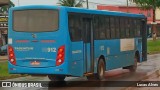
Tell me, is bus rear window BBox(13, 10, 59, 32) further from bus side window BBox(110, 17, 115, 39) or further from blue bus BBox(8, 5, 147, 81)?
bus side window BBox(110, 17, 115, 39)

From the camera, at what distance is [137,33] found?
23.8 m

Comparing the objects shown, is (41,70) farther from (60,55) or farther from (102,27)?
(102,27)

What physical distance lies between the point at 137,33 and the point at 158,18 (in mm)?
93686

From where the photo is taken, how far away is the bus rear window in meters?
15.9

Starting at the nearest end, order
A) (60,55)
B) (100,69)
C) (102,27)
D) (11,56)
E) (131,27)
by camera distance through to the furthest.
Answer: (60,55)
(11,56)
(100,69)
(102,27)
(131,27)

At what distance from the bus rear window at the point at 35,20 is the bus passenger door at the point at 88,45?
1.75m

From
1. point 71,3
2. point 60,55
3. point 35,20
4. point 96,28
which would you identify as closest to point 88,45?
point 96,28

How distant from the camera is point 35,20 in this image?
1608 centimetres

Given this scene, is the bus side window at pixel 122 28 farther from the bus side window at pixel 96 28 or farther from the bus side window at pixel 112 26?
the bus side window at pixel 96 28

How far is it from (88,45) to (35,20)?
249 cm

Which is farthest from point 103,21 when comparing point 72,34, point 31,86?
point 31,86

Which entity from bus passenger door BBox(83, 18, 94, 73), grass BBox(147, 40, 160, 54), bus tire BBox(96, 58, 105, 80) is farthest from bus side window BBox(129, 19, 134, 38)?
grass BBox(147, 40, 160, 54)

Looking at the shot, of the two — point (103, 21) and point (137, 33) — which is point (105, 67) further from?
point (137, 33)

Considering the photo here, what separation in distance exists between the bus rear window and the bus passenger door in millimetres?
1748
